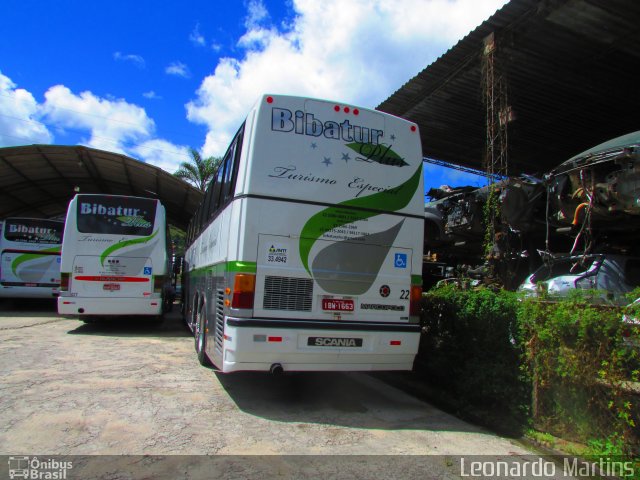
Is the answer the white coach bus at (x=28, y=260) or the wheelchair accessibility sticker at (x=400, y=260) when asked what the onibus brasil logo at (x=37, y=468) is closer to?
the wheelchair accessibility sticker at (x=400, y=260)

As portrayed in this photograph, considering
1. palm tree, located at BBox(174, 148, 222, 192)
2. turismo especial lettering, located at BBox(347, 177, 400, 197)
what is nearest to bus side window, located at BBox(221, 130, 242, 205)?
turismo especial lettering, located at BBox(347, 177, 400, 197)

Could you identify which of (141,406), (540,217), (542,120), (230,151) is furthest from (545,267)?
(542,120)

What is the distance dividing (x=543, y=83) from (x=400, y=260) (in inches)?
397

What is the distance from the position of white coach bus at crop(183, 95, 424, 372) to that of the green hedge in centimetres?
71

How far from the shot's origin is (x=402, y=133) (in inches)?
238

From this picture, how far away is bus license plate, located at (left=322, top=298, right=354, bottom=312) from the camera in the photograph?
17.7ft

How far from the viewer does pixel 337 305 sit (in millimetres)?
5453

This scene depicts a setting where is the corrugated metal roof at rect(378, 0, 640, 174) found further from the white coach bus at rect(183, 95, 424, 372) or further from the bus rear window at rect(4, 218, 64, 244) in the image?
the bus rear window at rect(4, 218, 64, 244)

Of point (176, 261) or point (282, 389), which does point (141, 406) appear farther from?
point (176, 261)

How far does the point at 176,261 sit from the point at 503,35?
1314 centimetres

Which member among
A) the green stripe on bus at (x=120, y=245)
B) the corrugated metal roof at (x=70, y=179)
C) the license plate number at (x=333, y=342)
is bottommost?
the license plate number at (x=333, y=342)

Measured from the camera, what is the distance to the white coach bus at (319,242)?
16.9ft

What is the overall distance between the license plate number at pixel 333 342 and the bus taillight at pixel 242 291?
0.81 meters

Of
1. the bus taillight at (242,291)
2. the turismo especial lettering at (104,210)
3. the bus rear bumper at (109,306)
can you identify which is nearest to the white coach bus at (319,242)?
the bus taillight at (242,291)
